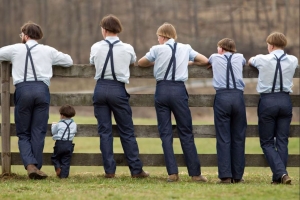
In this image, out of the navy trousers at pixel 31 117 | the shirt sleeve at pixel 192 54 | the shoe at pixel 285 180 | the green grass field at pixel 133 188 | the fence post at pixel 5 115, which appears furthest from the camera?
the fence post at pixel 5 115

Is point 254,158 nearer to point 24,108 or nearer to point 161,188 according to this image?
point 161,188

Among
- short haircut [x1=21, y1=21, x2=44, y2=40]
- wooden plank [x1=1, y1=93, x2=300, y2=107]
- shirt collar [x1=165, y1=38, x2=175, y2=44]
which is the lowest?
wooden plank [x1=1, y1=93, x2=300, y2=107]

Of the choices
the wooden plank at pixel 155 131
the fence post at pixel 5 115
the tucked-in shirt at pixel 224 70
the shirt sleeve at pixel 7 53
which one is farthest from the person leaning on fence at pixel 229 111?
the fence post at pixel 5 115

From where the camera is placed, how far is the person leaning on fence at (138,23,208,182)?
767 centimetres

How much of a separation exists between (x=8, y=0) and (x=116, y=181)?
109 feet

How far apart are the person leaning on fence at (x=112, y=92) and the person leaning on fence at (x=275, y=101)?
136cm

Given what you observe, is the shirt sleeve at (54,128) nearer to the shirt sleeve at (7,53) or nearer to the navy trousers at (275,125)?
the shirt sleeve at (7,53)

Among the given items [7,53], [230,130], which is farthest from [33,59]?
[230,130]

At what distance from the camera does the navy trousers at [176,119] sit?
7.68 meters

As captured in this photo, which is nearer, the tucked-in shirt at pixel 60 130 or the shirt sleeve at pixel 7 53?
the shirt sleeve at pixel 7 53

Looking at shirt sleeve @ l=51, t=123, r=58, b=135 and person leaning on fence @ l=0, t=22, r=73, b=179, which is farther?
shirt sleeve @ l=51, t=123, r=58, b=135

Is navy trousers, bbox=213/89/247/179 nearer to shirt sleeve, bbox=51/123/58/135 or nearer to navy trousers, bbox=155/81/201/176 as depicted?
navy trousers, bbox=155/81/201/176

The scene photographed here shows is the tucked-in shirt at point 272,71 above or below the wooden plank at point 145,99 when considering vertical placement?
above

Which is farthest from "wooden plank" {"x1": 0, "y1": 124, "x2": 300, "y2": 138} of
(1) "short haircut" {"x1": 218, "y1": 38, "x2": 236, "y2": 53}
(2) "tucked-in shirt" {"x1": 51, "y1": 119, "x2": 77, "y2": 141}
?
(1) "short haircut" {"x1": 218, "y1": 38, "x2": 236, "y2": 53}
